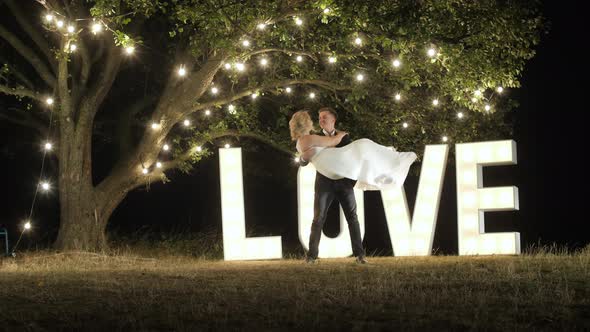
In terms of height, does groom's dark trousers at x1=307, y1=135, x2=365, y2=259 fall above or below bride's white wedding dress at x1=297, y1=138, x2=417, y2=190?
below

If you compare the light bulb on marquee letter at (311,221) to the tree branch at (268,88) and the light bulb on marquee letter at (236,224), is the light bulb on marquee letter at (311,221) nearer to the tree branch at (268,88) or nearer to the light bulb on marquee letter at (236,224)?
the light bulb on marquee letter at (236,224)

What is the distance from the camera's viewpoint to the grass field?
22.0 feet

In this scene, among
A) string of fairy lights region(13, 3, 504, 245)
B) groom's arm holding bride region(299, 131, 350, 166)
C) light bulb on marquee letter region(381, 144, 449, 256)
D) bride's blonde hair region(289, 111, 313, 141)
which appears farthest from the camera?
light bulb on marquee letter region(381, 144, 449, 256)

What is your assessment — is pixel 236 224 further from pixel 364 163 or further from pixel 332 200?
pixel 364 163

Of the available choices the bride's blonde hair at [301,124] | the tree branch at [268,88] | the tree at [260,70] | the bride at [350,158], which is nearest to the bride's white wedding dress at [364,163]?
the bride at [350,158]

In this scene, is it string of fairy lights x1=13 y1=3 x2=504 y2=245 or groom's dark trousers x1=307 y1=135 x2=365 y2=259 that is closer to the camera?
groom's dark trousers x1=307 y1=135 x2=365 y2=259

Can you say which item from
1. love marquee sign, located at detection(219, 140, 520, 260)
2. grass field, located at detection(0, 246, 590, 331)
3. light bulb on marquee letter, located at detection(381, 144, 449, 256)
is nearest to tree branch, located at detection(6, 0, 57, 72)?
love marquee sign, located at detection(219, 140, 520, 260)

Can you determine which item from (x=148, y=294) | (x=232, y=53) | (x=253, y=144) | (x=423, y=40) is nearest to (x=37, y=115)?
(x=253, y=144)

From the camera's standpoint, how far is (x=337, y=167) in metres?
12.6

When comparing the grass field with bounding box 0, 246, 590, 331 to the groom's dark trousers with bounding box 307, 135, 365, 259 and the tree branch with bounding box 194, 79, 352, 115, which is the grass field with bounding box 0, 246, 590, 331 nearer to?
the groom's dark trousers with bounding box 307, 135, 365, 259

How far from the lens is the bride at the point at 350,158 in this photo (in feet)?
41.3

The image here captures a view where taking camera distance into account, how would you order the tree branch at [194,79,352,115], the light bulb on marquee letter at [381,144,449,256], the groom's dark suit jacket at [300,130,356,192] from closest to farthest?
the groom's dark suit jacket at [300,130,356,192] → the light bulb on marquee letter at [381,144,449,256] → the tree branch at [194,79,352,115]

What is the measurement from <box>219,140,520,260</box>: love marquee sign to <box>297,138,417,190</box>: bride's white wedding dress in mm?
1914

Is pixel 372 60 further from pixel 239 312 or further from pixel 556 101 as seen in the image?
pixel 239 312
